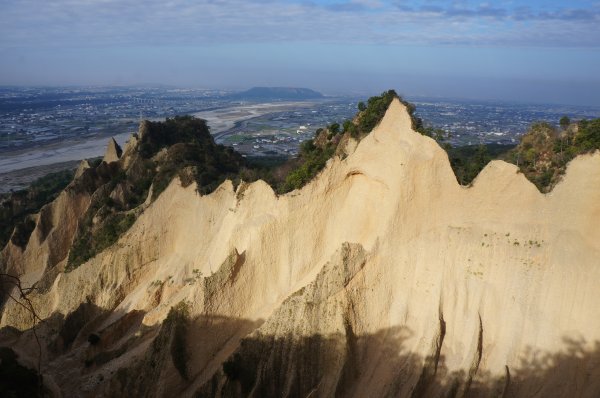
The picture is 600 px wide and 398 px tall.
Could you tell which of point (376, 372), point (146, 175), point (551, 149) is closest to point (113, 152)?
point (146, 175)

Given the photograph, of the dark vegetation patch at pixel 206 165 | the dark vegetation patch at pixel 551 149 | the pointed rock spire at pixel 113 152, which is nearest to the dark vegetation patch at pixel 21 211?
the dark vegetation patch at pixel 206 165

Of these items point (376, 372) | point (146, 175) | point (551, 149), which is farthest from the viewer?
point (146, 175)

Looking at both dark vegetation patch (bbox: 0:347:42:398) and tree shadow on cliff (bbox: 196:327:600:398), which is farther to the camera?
dark vegetation patch (bbox: 0:347:42:398)

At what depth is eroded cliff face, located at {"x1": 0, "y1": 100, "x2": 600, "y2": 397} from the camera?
15.6 m

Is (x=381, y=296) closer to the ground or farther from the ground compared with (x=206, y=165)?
closer to the ground

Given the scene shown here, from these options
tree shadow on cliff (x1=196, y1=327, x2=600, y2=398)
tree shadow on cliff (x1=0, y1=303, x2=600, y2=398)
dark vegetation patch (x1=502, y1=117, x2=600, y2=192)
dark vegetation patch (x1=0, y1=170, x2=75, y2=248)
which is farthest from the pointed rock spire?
dark vegetation patch (x1=502, y1=117, x2=600, y2=192)

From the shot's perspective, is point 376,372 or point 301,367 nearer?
point 376,372

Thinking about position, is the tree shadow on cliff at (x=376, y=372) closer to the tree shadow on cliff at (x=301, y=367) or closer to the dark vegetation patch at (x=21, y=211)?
the tree shadow on cliff at (x=301, y=367)

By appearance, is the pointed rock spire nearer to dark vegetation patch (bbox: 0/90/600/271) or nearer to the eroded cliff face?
dark vegetation patch (bbox: 0/90/600/271)

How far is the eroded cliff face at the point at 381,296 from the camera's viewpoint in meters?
15.6

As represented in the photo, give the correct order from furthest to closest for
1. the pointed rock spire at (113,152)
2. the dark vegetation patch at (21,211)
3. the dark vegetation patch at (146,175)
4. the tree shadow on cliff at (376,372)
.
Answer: the pointed rock spire at (113,152) → the dark vegetation patch at (21,211) → the dark vegetation patch at (146,175) → the tree shadow on cliff at (376,372)

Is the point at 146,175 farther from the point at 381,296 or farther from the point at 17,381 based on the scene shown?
the point at 381,296

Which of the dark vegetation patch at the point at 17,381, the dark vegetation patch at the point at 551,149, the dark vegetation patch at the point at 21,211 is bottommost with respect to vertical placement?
the dark vegetation patch at the point at 17,381

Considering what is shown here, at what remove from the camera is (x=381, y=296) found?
18016 millimetres
